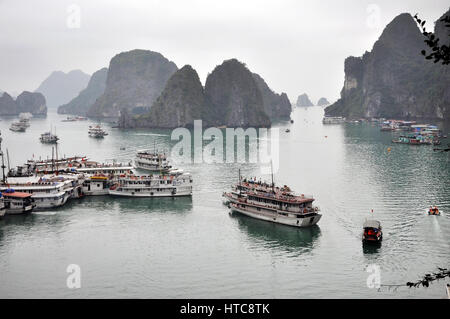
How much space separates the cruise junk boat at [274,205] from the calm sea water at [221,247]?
129 cm

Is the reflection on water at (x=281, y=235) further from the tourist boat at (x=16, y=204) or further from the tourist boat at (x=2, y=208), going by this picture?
the tourist boat at (x=2, y=208)

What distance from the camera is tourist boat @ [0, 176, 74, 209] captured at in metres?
60.3

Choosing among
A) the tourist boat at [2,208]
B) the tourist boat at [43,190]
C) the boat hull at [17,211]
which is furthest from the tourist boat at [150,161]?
the tourist boat at [2,208]

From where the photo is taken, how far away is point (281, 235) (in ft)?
160

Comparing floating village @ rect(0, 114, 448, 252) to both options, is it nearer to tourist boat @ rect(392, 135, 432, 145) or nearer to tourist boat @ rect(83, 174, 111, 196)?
tourist boat @ rect(83, 174, 111, 196)

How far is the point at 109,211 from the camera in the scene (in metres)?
59.6

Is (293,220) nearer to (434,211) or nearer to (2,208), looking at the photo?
(434,211)

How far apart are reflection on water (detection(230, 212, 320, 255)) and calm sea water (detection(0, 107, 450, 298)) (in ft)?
0.38

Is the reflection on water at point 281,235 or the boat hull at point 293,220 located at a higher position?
the boat hull at point 293,220

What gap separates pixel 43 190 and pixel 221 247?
29944mm

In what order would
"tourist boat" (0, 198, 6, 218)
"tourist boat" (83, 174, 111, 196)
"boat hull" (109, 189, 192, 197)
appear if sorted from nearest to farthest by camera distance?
"tourist boat" (0, 198, 6, 218), "boat hull" (109, 189, 192, 197), "tourist boat" (83, 174, 111, 196)

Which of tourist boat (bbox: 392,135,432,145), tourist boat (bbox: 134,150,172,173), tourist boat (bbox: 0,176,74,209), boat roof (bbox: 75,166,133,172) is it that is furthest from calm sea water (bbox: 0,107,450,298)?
tourist boat (bbox: 392,135,432,145)

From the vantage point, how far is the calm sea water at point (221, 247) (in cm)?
3566
